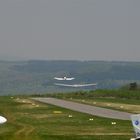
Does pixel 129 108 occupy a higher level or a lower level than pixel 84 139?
higher

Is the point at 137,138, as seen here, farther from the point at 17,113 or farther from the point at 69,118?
the point at 17,113

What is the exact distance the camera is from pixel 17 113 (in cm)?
10312

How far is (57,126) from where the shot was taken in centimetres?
8194

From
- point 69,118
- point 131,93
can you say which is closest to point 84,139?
point 69,118

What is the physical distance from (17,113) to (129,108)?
2497cm

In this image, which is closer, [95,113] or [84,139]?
[84,139]

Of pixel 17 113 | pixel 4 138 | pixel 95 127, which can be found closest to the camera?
pixel 4 138

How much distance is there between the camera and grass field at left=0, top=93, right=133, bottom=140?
228 feet

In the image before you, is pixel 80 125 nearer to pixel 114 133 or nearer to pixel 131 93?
pixel 114 133

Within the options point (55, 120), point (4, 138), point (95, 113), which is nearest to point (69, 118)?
point (55, 120)

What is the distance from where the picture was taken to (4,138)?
67188 mm

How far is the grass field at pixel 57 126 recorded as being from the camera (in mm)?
69438

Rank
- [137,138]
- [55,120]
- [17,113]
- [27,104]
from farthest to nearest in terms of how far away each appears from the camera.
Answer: [27,104], [17,113], [55,120], [137,138]

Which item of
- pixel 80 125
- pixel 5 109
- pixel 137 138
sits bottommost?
pixel 137 138
